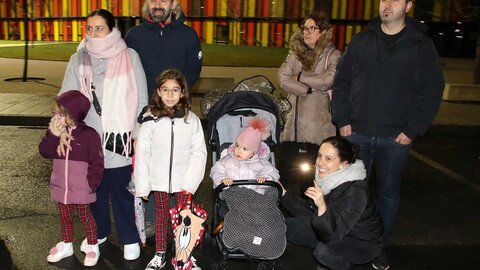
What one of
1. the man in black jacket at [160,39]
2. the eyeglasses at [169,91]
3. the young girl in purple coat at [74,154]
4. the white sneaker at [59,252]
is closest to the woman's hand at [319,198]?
the eyeglasses at [169,91]

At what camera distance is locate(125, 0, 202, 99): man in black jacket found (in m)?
4.50

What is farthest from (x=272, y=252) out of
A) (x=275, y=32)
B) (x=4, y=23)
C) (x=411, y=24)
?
Answer: (x=4, y=23)

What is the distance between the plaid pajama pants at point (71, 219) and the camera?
416 centimetres

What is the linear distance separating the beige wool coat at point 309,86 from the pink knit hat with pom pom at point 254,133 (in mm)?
802

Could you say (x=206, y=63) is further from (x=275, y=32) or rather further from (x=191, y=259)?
(x=191, y=259)

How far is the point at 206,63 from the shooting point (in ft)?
57.6

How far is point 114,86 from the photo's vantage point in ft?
13.3

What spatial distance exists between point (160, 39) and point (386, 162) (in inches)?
84.3

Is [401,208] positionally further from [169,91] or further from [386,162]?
[169,91]

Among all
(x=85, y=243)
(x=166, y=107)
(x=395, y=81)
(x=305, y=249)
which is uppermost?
(x=395, y=81)

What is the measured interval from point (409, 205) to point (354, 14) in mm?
19847

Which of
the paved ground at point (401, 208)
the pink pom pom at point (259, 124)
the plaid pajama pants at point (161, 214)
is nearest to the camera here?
the plaid pajama pants at point (161, 214)

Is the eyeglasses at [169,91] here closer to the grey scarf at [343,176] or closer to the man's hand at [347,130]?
the grey scarf at [343,176]

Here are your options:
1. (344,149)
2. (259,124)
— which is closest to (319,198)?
(344,149)
